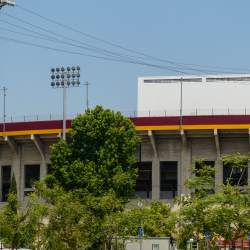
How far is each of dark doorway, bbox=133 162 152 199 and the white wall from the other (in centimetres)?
772

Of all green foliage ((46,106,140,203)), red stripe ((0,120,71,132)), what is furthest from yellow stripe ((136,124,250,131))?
red stripe ((0,120,71,132))

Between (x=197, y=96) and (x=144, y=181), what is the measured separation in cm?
1388

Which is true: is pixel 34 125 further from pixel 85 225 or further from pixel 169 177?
pixel 85 225

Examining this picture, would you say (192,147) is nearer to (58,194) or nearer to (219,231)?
(58,194)

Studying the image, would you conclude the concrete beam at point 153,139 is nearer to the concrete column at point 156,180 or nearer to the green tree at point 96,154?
the concrete column at point 156,180

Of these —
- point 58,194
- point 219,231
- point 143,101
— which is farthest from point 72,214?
point 143,101

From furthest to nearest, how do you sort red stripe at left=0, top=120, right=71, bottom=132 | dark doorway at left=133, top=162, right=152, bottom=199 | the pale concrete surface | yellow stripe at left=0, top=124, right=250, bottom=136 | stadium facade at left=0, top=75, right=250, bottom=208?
dark doorway at left=133, top=162, right=152, bottom=199 → red stripe at left=0, top=120, right=71, bottom=132 → the pale concrete surface → stadium facade at left=0, top=75, right=250, bottom=208 → yellow stripe at left=0, top=124, right=250, bottom=136

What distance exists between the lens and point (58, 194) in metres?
33.1

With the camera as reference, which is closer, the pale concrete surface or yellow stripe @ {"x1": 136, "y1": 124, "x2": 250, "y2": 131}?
yellow stripe @ {"x1": 136, "y1": 124, "x2": 250, "y2": 131}

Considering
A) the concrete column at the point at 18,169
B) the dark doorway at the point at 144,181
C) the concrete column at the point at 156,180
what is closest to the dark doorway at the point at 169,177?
the dark doorway at the point at 144,181

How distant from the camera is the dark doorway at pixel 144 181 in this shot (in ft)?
217

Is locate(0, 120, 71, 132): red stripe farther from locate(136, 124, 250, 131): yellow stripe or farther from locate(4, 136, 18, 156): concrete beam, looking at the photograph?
locate(136, 124, 250, 131): yellow stripe

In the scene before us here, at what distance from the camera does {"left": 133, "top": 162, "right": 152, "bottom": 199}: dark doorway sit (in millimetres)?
66250

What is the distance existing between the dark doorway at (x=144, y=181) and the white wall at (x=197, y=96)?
772 centimetres
